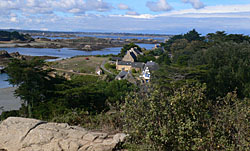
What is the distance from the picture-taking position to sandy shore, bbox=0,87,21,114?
87.7 feet

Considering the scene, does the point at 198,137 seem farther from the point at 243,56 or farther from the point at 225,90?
the point at 243,56

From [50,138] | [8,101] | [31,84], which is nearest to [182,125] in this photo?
[50,138]

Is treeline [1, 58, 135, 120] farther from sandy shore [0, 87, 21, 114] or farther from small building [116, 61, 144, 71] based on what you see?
small building [116, 61, 144, 71]

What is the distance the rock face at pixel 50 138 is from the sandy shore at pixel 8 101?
20860 mm

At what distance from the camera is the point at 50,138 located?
6137 mm

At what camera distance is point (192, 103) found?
16.3 ft

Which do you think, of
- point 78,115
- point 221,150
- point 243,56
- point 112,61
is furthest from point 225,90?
point 112,61

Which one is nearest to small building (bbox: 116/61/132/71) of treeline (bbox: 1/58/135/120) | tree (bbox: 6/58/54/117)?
treeline (bbox: 1/58/135/120)

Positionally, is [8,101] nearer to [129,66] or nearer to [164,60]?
[129,66]

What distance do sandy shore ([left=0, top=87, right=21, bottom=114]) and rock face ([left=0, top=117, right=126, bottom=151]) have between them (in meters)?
20.9

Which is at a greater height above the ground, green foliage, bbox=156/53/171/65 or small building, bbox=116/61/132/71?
green foliage, bbox=156/53/171/65

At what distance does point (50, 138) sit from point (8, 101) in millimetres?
25756

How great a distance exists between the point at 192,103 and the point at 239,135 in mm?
972

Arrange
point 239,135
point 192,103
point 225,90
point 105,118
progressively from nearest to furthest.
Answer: point 239,135 → point 192,103 → point 105,118 → point 225,90
